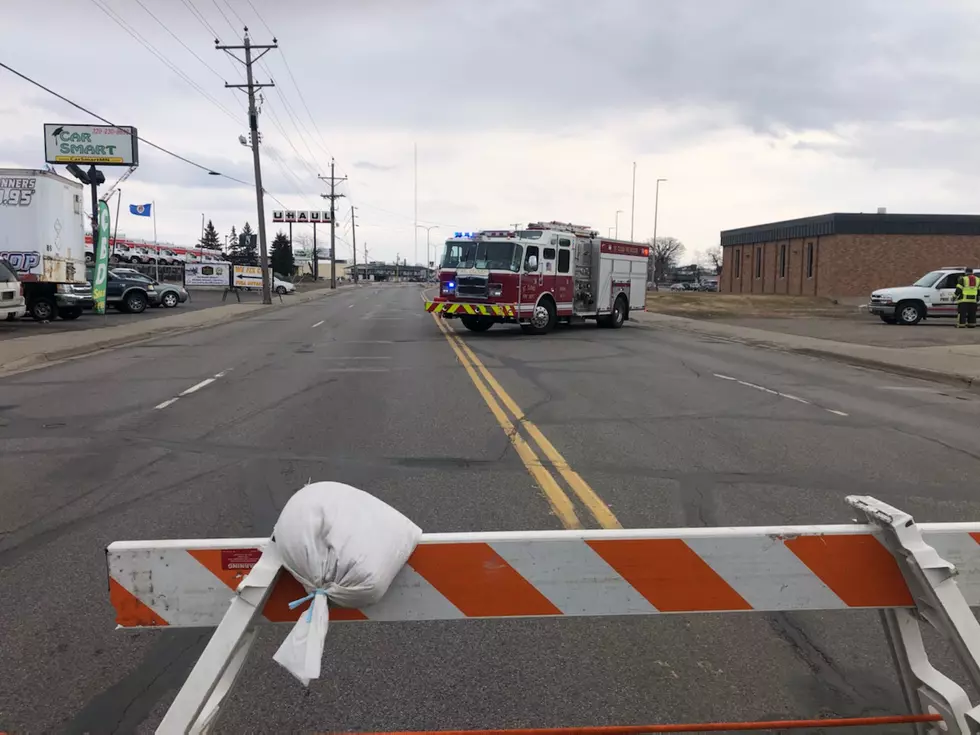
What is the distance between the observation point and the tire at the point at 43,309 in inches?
974

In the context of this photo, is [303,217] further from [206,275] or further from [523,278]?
[523,278]

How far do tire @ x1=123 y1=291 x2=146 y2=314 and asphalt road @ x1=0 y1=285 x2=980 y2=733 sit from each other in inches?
737

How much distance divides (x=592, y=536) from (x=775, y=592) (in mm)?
608

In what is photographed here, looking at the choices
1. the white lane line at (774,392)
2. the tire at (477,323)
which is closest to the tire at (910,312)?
the tire at (477,323)

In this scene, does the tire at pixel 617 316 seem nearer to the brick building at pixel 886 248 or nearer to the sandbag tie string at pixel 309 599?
the sandbag tie string at pixel 309 599

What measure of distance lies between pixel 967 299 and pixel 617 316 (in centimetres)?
1094

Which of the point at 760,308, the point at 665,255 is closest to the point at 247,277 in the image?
the point at 760,308

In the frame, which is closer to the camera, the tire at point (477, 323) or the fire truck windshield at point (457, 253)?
the fire truck windshield at point (457, 253)

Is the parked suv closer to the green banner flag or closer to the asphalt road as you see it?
the green banner flag

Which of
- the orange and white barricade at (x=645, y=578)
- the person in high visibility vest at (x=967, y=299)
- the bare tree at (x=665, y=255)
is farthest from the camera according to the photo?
the bare tree at (x=665, y=255)

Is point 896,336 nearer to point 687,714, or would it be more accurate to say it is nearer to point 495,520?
point 495,520

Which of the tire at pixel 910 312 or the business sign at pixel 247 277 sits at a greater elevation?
the business sign at pixel 247 277

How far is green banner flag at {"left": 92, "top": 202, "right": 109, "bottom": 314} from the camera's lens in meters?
25.3

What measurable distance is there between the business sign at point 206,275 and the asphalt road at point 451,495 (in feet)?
182
